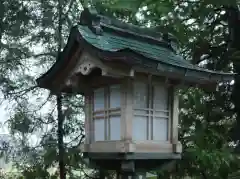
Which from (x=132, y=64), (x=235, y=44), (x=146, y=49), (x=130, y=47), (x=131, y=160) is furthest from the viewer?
(x=235, y=44)

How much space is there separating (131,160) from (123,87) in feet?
2.07

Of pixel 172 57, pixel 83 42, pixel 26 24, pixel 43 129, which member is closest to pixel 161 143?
pixel 172 57

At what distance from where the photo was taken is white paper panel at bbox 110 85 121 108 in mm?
3014

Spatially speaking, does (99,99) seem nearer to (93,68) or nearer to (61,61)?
(93,68)

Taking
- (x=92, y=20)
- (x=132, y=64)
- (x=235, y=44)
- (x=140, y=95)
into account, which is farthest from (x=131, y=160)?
(x=235, y=44)

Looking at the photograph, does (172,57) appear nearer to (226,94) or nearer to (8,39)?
(226,94)

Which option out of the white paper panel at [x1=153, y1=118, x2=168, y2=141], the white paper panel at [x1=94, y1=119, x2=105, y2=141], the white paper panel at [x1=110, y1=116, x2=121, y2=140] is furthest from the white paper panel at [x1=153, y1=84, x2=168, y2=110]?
the white paper panel at [x1=94, y1=119, x2=105, y2=141]

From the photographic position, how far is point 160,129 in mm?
→ 3186

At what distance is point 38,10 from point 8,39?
613mm

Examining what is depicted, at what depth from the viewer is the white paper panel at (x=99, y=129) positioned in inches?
124

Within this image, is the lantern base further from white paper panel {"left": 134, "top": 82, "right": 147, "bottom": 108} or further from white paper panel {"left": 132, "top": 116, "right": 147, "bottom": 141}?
white paper panel {"left": 134, "top": 82, "right": 147, "bottom": 108}

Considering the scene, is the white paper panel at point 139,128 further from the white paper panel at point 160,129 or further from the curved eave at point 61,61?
A: the curved eave at point 61,61

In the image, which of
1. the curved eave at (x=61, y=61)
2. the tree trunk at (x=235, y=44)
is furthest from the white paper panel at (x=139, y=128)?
the tree trunk at (x=235, y=44)

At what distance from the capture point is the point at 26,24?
4.94m
